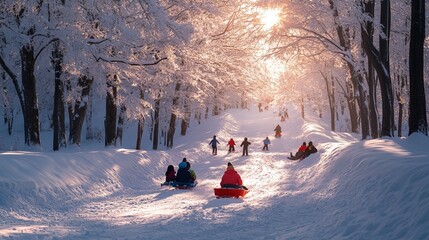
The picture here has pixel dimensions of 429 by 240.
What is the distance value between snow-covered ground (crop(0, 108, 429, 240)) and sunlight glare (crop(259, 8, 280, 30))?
6.55 meters

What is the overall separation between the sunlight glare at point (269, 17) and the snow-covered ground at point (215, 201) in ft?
21.5

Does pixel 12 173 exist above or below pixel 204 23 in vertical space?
below

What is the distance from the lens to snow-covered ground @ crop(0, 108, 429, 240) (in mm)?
7039

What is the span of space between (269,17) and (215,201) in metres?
9.80

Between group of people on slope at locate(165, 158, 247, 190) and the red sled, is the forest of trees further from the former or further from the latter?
the red sled

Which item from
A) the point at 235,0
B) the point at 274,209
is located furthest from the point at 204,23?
the point at 274,209

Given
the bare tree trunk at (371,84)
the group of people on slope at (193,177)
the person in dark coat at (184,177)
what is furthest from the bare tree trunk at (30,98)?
the bare tree trunk at (371,84)

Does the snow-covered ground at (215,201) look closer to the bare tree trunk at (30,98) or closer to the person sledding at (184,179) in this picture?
the person sledding at (184,179)

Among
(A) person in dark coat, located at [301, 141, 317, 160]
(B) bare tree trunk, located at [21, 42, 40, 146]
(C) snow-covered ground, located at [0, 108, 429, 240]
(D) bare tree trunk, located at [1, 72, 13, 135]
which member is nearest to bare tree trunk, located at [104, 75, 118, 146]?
(C) snow-covered ground, located at [0, 108, 429, 240]

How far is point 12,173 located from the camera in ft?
33.8

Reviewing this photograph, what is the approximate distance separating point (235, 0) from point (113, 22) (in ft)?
22.6

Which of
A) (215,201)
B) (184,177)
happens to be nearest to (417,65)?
(215,201)

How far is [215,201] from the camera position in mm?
11430

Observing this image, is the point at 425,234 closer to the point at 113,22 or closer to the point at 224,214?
the point at 224,214
